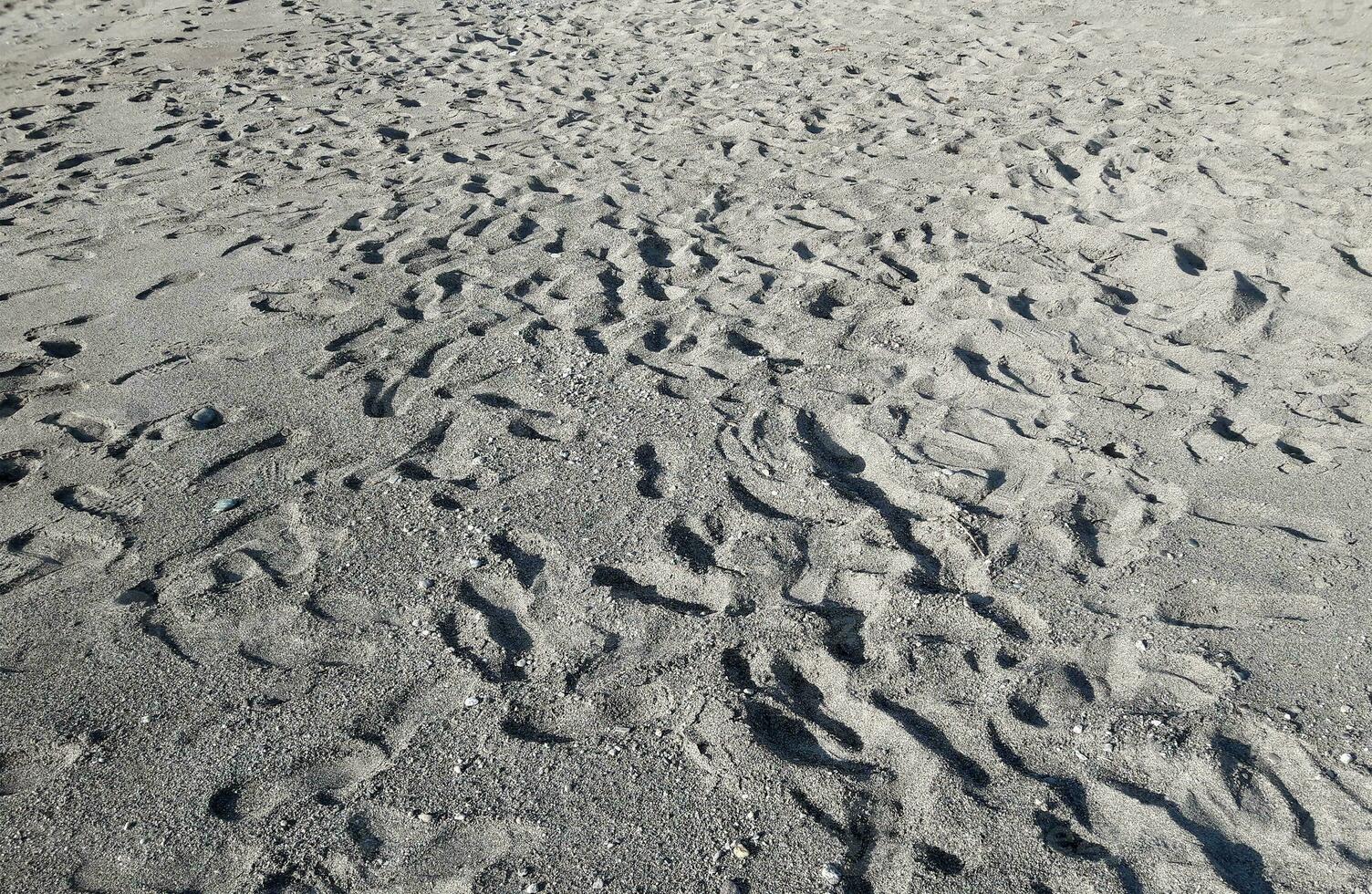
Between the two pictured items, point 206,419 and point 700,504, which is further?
point 206,419

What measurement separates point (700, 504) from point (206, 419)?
79.0 inches

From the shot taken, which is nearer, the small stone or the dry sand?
the dry sand

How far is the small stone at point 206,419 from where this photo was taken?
4055 mm

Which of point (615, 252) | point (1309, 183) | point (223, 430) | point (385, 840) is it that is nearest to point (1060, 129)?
point (1309, 183)

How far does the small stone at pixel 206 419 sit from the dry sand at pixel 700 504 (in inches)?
2.1

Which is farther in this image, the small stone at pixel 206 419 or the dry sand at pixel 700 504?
the small stone at pixel 206 419

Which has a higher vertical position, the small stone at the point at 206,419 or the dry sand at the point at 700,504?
the dry sand at the point at 700,504

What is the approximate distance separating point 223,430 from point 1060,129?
17.2 ft

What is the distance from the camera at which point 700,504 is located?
357cm

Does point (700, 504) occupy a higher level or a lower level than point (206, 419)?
higher

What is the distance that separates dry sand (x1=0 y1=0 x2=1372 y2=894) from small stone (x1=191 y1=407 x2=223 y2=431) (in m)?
0.05

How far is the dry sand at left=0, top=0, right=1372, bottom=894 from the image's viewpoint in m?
2.55

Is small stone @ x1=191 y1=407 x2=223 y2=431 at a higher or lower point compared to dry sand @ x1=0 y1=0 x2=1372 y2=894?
lower

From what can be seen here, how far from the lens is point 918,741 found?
2.71 meters
